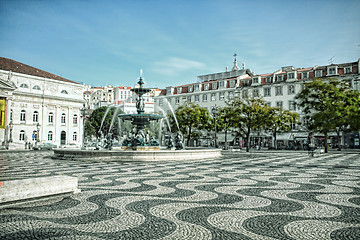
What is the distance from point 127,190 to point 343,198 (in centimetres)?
486

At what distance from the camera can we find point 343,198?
6074mm

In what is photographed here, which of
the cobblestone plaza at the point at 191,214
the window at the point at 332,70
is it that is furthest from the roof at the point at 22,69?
the cobblestone plaza at the point at 191,214

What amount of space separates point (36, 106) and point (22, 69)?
24.0 ft

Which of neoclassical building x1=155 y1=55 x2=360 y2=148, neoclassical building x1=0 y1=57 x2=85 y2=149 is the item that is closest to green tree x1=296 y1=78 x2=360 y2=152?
neoclassical building x1=155 y1=55 x2=360 y2=148

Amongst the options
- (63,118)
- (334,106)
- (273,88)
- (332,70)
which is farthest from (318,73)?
(63,118)

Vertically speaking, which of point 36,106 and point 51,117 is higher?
point 36,106

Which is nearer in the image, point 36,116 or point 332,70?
point 332,70

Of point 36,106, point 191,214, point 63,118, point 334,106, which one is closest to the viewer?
point 191,214

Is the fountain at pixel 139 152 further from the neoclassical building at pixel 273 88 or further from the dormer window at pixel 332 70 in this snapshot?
the dormer window at pixel 332 70

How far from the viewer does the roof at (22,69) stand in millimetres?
49028

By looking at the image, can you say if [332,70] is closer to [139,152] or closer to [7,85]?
[139,152]

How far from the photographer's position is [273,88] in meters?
50.9

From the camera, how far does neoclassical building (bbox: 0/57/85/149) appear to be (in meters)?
45.3

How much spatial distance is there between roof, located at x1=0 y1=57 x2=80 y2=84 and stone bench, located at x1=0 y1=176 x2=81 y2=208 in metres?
50.2
